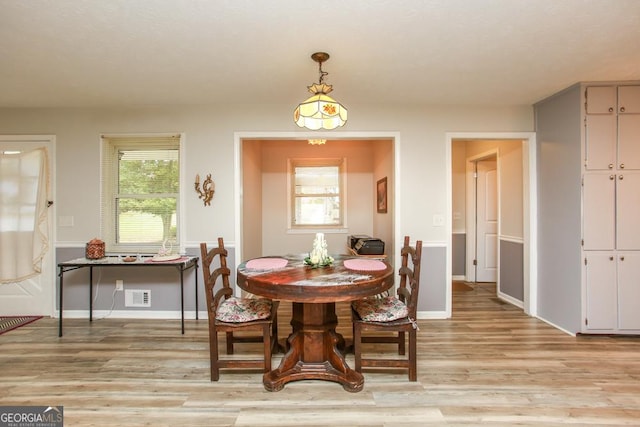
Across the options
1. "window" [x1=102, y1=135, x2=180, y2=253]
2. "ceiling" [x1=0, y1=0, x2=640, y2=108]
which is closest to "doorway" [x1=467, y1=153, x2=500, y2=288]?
"ceiling" [x1=0, y1=0, x2=640, y2=108]

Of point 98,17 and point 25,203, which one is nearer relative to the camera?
point 98,17

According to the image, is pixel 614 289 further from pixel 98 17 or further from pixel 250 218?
pixel 98 17

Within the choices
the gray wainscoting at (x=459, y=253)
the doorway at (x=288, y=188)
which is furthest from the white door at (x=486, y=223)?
the doorway at (x=288, y=188)

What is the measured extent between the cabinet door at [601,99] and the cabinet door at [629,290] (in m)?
1.32

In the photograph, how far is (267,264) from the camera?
2.32m

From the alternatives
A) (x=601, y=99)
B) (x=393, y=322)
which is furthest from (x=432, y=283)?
(x=601, y=99)

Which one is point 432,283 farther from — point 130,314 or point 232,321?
point 130,314

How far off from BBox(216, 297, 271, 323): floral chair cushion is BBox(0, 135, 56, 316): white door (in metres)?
2.60

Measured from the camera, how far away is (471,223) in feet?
16.8

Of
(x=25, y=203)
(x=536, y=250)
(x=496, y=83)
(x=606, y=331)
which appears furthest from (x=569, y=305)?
(x=25, y=203)

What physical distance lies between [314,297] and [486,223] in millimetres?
4259

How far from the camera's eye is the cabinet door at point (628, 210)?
9.14ft

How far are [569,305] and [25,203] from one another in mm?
5745

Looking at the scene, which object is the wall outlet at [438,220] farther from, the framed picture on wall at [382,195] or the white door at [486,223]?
the white door at [486,223]
